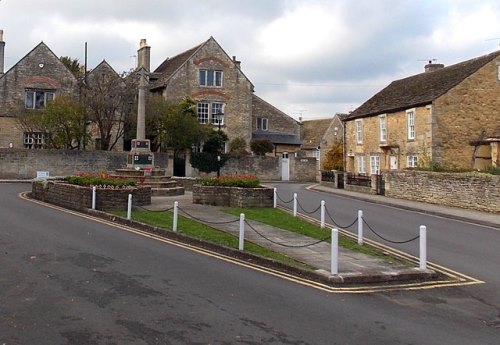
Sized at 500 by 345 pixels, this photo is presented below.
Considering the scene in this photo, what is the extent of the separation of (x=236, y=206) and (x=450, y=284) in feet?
41.0

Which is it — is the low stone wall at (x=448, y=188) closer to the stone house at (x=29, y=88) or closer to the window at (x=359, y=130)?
the window at (x=359, y=130)

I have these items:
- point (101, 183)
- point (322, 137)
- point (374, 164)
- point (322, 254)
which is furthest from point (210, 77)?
point (322, 254)

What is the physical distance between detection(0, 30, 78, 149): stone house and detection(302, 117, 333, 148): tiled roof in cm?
3025

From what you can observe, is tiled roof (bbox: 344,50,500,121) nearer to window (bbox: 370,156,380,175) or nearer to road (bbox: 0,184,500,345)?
window (bbox: 370,156,380,175)

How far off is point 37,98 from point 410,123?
3280 cm

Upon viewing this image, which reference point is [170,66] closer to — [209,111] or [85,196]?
[209,111]

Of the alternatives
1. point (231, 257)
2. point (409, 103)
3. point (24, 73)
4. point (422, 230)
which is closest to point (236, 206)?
point (231, 257)

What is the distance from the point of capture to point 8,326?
261 inches

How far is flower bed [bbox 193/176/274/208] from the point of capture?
2181 centimetres

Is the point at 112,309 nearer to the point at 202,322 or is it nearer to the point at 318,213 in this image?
the point at 202,322

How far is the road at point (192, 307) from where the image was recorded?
21.4 feet

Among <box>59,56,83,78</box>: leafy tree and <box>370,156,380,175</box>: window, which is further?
<box>59,56,83,78</box>: leafy tree

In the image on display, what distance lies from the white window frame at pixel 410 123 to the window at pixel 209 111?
20792mm

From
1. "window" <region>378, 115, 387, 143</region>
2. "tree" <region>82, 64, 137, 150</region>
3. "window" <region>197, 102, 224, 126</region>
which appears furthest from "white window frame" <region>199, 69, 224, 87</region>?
"window" <region>378, 115, 387, 143</region>
